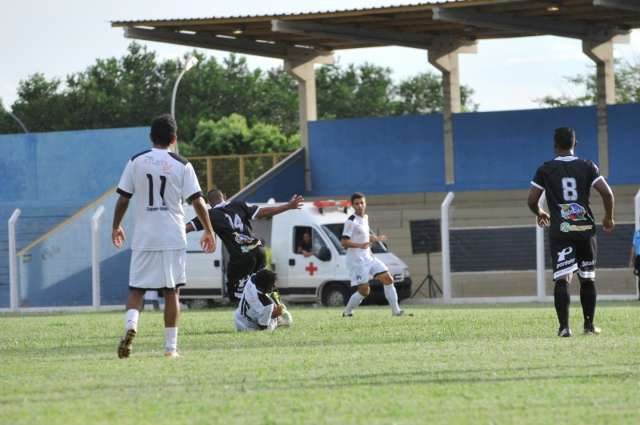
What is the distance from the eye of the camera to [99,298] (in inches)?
1283

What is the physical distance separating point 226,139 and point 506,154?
36.7m

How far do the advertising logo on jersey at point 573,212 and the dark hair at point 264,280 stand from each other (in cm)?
417

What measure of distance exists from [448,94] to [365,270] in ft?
64.4

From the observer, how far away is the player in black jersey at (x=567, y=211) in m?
14.1

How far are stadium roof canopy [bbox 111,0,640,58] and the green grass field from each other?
20.6 metres

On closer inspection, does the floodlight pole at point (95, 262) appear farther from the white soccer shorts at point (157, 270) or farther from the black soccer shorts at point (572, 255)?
the white soccer shorts at point (157, 270)

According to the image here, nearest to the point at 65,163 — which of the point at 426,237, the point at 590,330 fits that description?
the point at 426,237

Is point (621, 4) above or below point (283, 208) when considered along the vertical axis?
above

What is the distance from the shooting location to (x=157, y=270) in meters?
12.1

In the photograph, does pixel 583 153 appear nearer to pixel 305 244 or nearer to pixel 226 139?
pixel 305 244

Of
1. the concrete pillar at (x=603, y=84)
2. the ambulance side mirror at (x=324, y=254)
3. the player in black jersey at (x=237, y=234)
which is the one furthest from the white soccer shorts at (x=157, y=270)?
the concrete pillar at (x=603, y=84)

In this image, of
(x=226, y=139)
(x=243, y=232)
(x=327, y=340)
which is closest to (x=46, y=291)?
(x=243, y=232)

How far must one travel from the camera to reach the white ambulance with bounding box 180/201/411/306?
3108 centimetres

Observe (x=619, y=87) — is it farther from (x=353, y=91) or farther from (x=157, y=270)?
(x=157, y=270)
